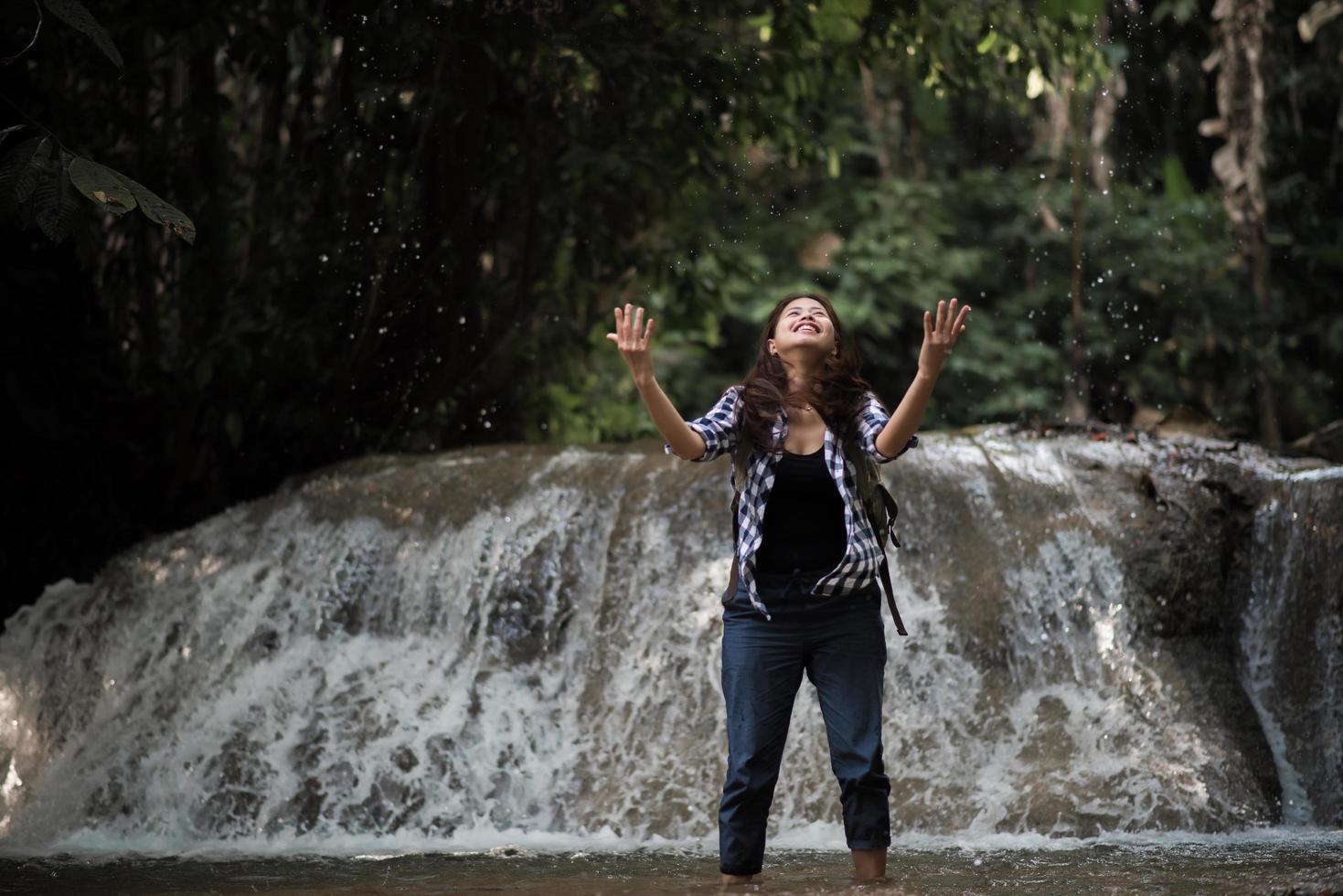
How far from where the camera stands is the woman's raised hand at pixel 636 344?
3.55 meters

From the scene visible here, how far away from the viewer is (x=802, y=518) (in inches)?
146

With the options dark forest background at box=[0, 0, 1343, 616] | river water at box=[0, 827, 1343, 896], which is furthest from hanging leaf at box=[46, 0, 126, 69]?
river water at box=[0, 827, 1343, 896]

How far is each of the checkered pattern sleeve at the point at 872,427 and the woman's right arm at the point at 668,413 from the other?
1.01 ft

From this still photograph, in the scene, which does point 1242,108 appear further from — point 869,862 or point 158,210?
point 158,210

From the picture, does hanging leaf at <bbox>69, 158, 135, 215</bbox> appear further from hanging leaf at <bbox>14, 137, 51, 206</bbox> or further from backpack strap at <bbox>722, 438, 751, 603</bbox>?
backpack strap at <bbox>722, 438, 751, 603</bbox>

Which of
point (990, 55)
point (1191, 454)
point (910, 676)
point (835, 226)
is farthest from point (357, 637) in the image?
point (835, 226)

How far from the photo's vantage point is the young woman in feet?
11.9

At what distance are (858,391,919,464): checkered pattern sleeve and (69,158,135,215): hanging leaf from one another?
1.85 meters

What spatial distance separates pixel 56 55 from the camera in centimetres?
819

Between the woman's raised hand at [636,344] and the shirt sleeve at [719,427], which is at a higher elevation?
the woman's raised hand at [636,344]

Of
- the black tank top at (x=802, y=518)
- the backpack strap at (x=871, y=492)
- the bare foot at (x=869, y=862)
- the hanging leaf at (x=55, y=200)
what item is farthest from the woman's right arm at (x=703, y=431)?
the hanging leaf at (x=55, y=200)

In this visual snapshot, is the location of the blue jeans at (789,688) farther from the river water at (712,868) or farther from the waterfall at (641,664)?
the waterfall at (641,664)

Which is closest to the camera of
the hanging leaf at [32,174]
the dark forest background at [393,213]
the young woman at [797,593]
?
the young woman at [797,593]

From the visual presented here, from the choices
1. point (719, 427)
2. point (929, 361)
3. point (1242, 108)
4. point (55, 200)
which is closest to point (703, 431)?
point (719, 427)
